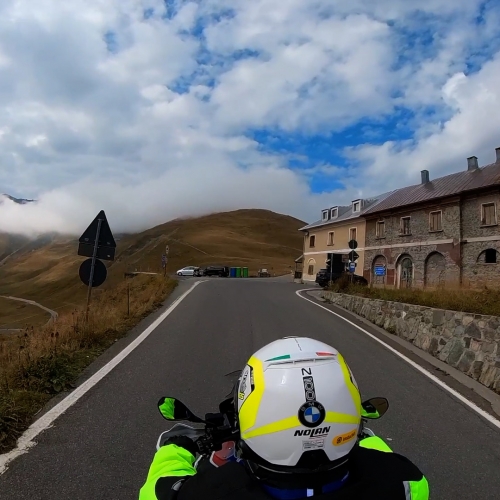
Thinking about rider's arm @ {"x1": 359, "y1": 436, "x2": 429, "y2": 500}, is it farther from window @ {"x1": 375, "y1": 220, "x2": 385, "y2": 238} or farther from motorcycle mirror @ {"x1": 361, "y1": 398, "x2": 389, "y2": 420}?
window @ {"x1": 375, "y1": 220, "x2": 385, "y2": 238}

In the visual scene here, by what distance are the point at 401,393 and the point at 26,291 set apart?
128m

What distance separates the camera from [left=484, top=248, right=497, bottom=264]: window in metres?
33.0

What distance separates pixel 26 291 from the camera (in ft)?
395

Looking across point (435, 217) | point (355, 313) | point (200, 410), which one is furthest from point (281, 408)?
point (435, 217)

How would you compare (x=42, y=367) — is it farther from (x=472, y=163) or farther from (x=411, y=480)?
(x=472, y=163)

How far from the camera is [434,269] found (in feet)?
125

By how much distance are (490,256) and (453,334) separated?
26554 mm

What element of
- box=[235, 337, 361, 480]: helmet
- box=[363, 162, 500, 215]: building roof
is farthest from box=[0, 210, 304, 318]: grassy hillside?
A: box=[235, 337, 361, 480]: helmet

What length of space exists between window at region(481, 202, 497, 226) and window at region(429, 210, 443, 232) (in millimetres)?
3675

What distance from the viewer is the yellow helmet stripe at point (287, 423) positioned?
5.80 ft

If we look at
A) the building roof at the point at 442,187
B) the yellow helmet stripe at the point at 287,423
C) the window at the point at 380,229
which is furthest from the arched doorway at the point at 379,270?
the yellow helmet stripe at the point at 287,423

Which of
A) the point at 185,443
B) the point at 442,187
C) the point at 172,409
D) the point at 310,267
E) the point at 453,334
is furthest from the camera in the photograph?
the point at 310,267

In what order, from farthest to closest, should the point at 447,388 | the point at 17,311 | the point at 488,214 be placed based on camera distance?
the point at 17,311 → the point at 488,214 → the point at 447,388

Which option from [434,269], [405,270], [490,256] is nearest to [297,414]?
[490,256]
